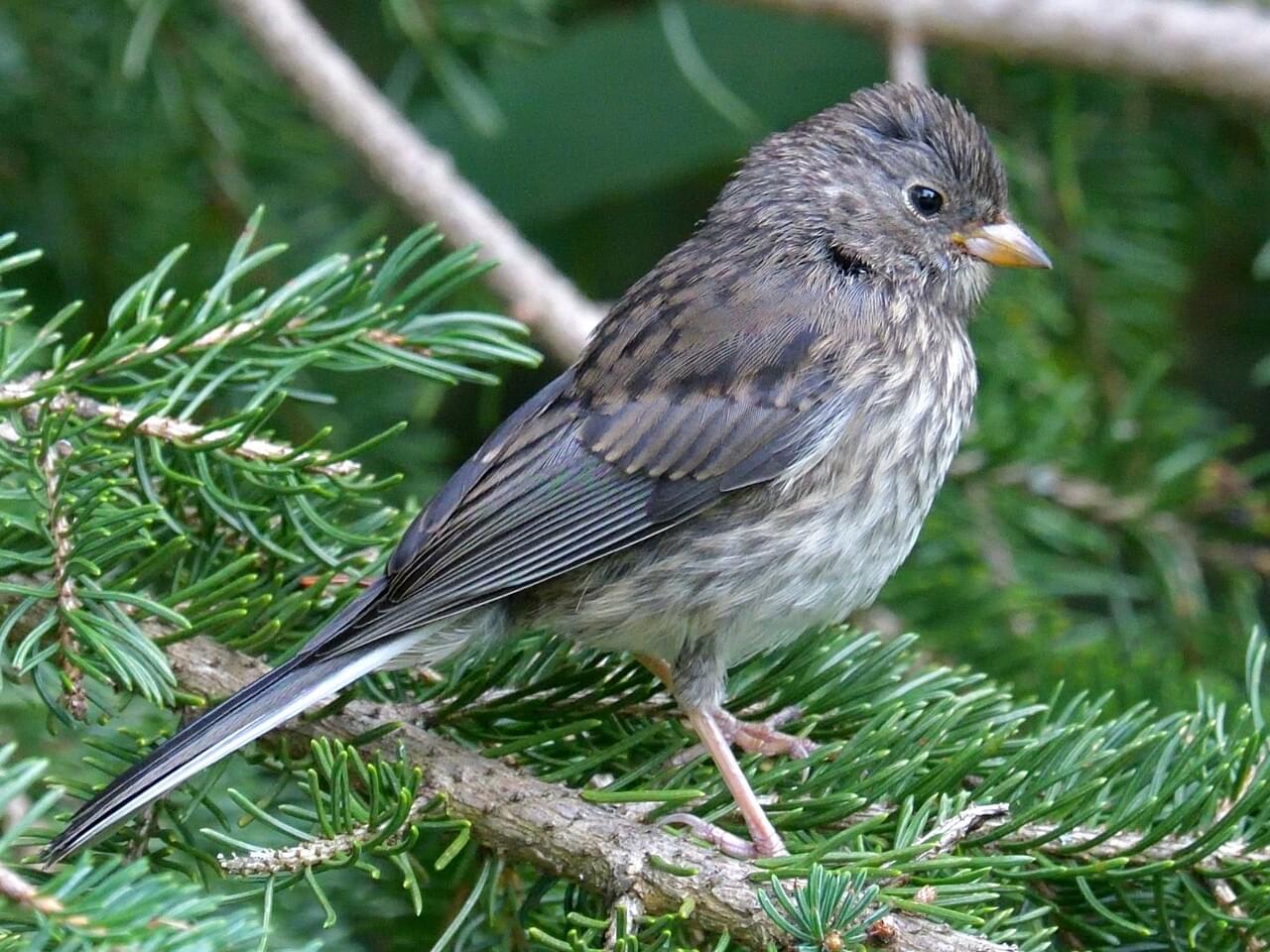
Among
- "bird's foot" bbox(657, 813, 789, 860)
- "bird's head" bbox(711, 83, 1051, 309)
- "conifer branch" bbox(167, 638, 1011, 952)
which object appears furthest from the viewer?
"bird's head" bbox(711, 83, 1051, 309)

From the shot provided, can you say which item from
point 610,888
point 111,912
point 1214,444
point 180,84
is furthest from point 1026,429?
point 111,912

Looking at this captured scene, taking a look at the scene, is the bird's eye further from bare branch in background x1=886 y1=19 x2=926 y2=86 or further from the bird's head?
bare branch in background x1=886 y1=19 x2=926 y2=86

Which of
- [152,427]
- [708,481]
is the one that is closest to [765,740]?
[708,481]

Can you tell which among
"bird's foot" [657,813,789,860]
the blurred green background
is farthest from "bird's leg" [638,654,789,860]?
the blurred green background

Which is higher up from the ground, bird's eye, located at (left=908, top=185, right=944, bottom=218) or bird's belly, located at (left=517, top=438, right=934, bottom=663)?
bird's eye, located at (left=908, top=185, right=944, bottom=218)

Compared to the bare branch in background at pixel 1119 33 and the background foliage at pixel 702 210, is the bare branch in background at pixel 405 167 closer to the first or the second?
the background foliage at pixel 702 210

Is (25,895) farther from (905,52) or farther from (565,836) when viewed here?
(905,52)

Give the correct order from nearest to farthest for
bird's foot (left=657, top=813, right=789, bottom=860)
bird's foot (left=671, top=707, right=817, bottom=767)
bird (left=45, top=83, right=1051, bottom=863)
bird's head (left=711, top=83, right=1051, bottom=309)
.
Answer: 1. bird's foot (left=657, top=813, right=789, bottom=860)
2. bird's foot (left=671, top=707, right=817, bottom=767)
3. bird (left=45, top=83, right=1051, bottom=863)
4. bird's head (left=711, top=83, right=1051, bottom=309)
